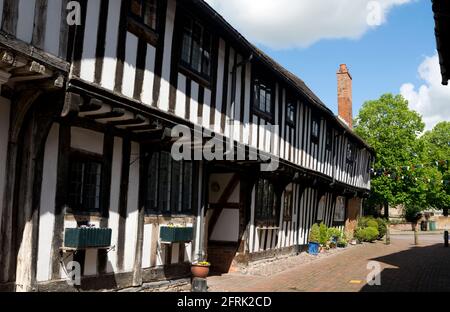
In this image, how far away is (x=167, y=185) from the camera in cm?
1005

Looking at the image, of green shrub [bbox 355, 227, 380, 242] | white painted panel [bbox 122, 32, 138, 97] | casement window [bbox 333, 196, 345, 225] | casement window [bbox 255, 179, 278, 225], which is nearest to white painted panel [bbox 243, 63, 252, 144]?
casement window [bbox 255, 179, 278, 225]

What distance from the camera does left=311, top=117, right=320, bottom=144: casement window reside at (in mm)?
18641

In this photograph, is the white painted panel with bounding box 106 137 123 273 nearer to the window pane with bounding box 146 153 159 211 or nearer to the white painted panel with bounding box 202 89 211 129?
the window pane with bounding box 146 153 159 211

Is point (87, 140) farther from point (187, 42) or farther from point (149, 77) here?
point (187, 42)

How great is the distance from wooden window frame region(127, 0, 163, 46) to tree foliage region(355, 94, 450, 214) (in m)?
28.8

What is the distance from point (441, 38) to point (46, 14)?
608 cm

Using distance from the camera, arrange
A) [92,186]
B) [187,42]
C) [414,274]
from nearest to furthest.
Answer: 1. [92,186]
2. [187,42]
3. [414,274]

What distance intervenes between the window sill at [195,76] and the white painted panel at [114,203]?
2.27 m

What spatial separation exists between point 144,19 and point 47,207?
3.99m

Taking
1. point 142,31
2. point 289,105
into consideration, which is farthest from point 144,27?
point 289,105

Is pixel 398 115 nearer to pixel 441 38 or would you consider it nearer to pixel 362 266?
pixel 362 266

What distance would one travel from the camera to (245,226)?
13.5 metres

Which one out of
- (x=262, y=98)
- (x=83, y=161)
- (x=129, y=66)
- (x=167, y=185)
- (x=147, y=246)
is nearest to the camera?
(x=83, y=161)

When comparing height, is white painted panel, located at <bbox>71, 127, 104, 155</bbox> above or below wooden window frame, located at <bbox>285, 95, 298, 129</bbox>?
below
